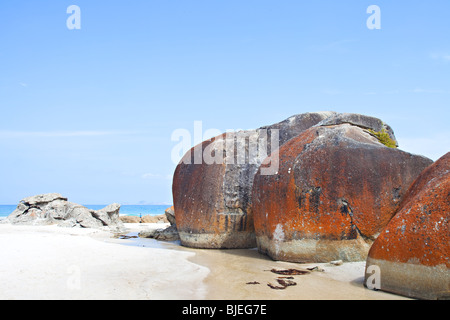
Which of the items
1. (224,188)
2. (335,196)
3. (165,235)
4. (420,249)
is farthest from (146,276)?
(165,235)

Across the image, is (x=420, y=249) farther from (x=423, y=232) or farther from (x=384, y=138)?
(x=384, y=138)

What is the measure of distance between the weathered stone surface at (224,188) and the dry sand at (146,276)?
1.11 metres

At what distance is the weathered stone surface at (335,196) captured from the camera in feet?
21.0

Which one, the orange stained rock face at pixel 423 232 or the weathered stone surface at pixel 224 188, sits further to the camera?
the weathered stone surface at pixel 224 188

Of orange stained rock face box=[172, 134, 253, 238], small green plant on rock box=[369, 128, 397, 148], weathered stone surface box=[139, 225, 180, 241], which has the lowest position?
weathered stone surface box=[139, 225, 180, 241]

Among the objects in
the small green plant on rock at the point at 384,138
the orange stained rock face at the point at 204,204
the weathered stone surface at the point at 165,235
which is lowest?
the weathered stone surface at the point at 165,235

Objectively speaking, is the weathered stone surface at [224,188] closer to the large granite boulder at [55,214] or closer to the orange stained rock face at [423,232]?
the orange stained rock face at [423,232]

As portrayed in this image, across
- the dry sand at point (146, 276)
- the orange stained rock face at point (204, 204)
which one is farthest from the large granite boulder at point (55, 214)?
the dry sand at point (146, 276)

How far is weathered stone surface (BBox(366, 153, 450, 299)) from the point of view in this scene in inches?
166

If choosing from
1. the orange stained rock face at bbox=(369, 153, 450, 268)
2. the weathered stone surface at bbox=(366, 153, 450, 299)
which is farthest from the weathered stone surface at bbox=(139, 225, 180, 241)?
the orange stained rock face at bbox=(369, 153, 450, 268)

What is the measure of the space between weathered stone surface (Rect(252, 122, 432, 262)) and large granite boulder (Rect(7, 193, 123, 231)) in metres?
9.30

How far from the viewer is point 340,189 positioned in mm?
6469

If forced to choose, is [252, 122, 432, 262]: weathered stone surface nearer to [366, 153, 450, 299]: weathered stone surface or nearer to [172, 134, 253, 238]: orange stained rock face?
[366, 153, 450, 299]: weathered stone surface

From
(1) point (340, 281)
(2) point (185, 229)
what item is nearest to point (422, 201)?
(1) point (340, 281)
